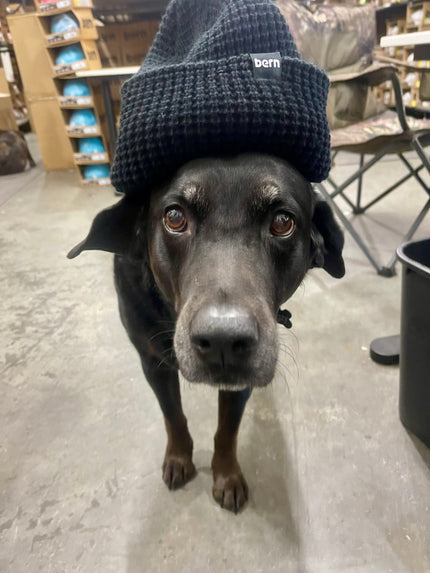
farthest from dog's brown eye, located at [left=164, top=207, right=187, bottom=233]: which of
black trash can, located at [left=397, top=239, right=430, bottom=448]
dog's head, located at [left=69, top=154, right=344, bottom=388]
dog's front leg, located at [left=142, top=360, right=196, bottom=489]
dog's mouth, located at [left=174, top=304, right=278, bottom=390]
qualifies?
black trash can, located at [left=397, top=239, right=430, bottom=448]

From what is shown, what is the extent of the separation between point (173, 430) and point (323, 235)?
740 mm

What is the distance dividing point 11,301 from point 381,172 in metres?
3.52

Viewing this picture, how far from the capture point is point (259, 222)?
842 mm

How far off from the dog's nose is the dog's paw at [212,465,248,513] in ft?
2.17

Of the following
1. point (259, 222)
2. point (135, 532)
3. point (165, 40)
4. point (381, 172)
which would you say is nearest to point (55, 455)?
point (135, 532)

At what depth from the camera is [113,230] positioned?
104cm

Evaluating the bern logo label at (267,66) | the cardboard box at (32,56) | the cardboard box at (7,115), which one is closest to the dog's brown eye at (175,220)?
the bern logo label at (267,66)

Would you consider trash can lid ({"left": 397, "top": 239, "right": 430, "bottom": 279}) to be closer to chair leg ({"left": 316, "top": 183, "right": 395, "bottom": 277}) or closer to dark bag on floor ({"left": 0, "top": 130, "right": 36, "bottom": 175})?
chair leg ({"left": 316, "top": 183, "right": 395, "bottom": 277})

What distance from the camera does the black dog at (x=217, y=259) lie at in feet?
2.39

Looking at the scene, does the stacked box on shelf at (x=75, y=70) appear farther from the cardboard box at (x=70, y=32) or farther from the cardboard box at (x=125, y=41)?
the cardboard box at (x=125, y=41)

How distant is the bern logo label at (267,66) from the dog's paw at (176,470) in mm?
1079

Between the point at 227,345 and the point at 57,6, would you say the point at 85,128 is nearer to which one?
the point at 57,6

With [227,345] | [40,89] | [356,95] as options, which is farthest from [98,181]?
[227,345]

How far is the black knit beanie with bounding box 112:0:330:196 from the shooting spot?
0.80 m
